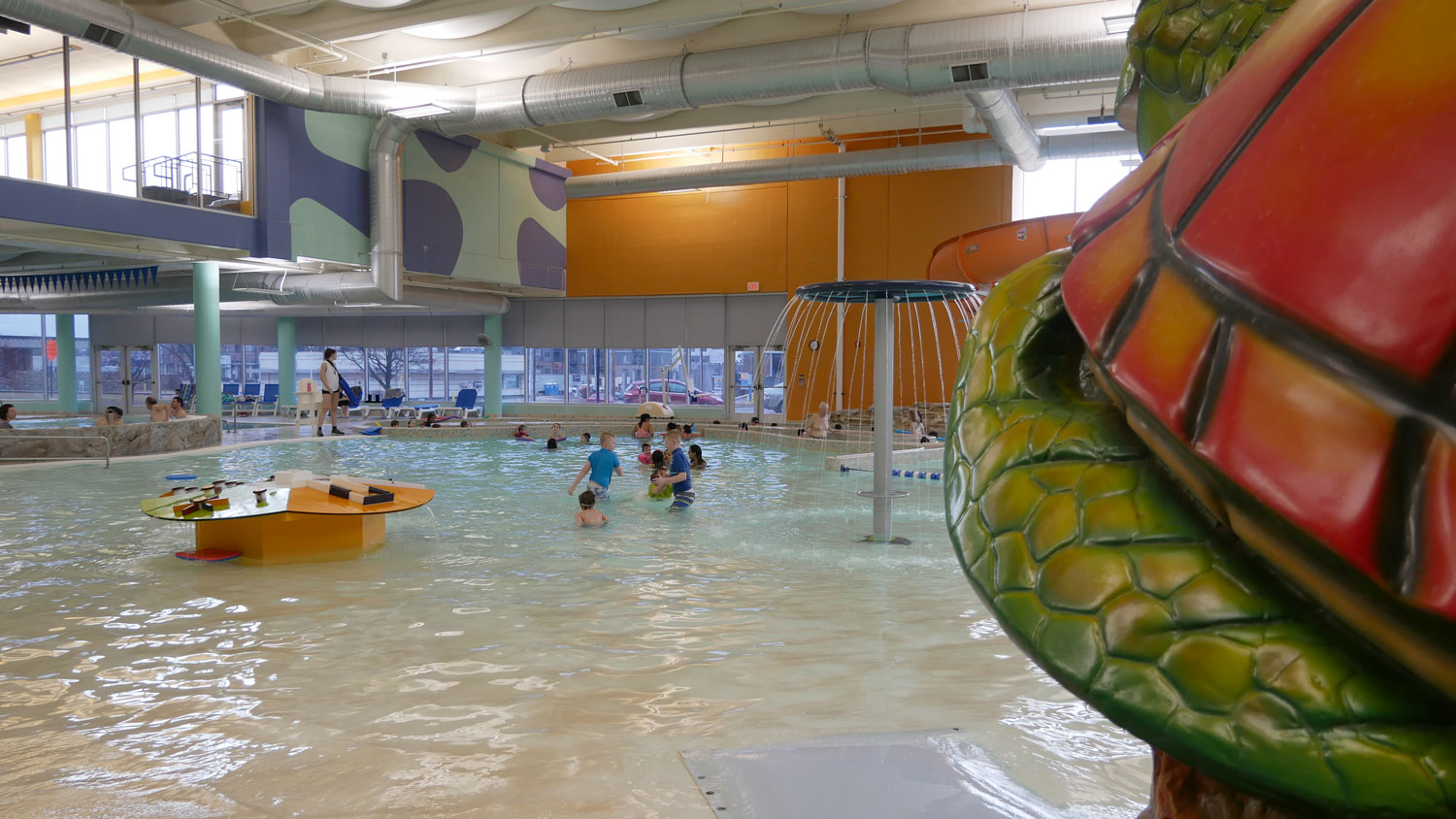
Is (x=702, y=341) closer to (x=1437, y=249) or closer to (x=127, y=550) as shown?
(x=127, y=550)

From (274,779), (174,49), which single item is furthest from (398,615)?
(174,49)

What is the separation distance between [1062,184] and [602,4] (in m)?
11.2

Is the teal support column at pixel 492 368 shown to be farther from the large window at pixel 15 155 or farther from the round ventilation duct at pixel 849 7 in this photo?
the round ventilation duct at pixel 849 7

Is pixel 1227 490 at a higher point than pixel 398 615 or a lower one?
higher

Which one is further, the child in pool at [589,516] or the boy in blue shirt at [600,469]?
the boy in blue shirt at [600,469]

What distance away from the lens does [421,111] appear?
15.1 metres

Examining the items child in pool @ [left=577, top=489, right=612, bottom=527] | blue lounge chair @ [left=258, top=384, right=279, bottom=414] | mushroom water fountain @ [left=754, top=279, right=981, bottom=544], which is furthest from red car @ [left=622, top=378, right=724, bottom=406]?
child in pool @ [left=577, top=489, right=612, bottom=527]

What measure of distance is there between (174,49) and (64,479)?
18.4 ft

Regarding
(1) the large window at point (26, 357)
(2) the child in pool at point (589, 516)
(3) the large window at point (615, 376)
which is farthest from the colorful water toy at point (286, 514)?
(1) the large window at point (26, 357)

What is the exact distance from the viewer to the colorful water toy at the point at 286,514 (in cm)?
700

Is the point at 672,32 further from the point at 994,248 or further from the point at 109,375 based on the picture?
the point at 109,375

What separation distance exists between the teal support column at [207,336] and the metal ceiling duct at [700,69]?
3.98 meters

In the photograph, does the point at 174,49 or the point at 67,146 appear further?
the point at 67,146

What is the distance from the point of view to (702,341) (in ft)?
79.7
